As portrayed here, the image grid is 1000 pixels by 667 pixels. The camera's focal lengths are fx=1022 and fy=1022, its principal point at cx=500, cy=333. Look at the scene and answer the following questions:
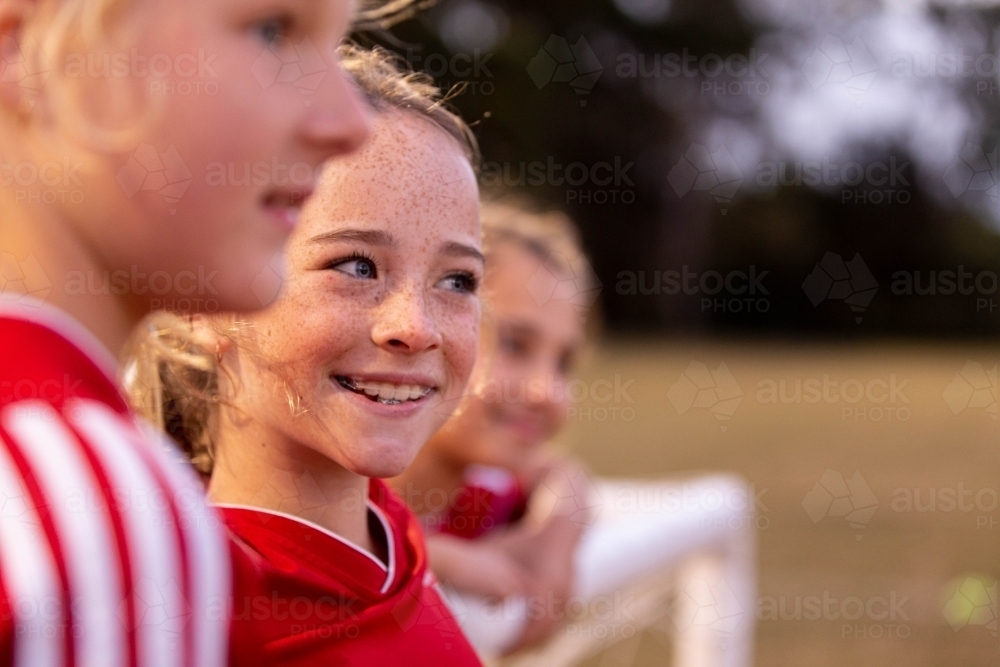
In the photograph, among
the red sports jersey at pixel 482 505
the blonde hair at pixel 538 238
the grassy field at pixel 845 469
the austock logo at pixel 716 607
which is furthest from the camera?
the grassy field at pixel 845 469

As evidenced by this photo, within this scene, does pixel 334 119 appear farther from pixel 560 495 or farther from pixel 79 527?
pixel 560 495

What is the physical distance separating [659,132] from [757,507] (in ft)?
52.9

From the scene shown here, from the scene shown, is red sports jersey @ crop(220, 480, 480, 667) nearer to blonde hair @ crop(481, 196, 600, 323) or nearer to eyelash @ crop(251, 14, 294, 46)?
eyelash @ crop(251, 14, 294, 46)

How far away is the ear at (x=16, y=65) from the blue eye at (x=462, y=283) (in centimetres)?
30

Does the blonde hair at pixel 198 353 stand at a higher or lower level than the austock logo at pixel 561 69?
higher

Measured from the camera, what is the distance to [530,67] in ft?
48.2

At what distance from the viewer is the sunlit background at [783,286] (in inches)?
165

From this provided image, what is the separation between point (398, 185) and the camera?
604 mm

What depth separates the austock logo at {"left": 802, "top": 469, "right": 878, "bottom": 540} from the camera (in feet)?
17.0

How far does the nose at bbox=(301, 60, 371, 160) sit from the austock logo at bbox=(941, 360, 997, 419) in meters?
9.33

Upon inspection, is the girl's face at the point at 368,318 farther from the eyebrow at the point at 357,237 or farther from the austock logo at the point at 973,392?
the austock logo at the point at 973,392

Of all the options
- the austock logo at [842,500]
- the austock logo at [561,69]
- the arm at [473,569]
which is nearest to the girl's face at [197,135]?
the arm at [473,569]

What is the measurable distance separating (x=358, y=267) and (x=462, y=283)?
0.08 meters

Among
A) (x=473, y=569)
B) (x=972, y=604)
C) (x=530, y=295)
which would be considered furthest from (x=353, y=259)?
(x=972, y=604)
